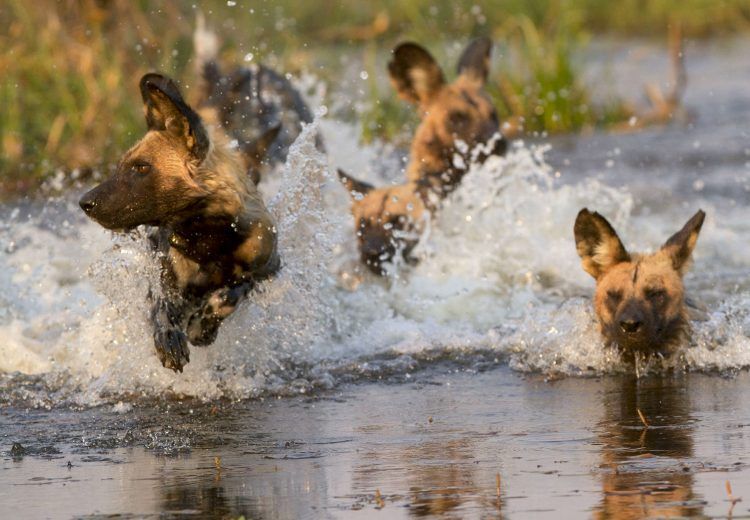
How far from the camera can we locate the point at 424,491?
13.5ft

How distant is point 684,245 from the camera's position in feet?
20.7

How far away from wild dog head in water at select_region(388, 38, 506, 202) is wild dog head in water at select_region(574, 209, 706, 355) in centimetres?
197

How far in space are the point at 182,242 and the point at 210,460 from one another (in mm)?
1340

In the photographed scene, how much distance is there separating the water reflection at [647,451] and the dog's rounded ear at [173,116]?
1742 millimetres

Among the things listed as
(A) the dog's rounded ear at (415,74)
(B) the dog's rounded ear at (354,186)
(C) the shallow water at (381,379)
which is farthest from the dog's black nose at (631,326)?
(A) the dog's rounded ear at (415,74)

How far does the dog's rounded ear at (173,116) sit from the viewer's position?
214 inches

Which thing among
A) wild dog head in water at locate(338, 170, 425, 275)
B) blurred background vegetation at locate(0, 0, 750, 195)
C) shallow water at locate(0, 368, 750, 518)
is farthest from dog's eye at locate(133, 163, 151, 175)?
blurred background vegetation at locate(0, 0, 750, 195)

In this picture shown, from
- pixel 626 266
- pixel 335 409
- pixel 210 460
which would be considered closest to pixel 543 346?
pixel 626 266

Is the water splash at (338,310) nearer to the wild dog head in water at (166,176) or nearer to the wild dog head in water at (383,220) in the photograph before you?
the wild dog head in water at (383,220)

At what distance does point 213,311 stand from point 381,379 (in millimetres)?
726

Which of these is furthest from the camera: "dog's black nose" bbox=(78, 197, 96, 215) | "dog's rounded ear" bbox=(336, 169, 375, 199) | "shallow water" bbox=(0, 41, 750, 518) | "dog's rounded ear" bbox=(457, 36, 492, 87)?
"dog's rounded ear" bbox=(457, 36, 492, 87)

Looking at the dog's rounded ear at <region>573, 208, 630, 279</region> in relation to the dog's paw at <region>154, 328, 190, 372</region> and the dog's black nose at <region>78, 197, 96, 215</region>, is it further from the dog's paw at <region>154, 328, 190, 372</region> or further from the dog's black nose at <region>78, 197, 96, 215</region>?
the dog's black nose at <region>78, 197, 96, 215</region>

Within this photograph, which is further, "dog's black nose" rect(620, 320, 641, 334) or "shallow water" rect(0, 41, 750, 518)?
"dog's black nose" rect(620, 320, 641, 334)

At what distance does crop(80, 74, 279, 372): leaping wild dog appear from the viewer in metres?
5.44
